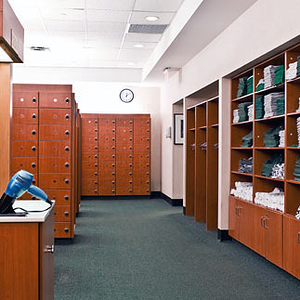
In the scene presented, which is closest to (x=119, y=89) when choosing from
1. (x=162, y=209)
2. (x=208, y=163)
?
(x=162, y=209)

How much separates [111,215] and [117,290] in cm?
432

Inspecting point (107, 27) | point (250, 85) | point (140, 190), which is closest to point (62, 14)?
point (107, 27)

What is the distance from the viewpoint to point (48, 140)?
221 inches

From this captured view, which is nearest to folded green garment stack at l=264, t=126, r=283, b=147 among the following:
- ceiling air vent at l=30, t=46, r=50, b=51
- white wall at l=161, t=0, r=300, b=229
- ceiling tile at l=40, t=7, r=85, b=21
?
white wall at l=161, t=0, r=300, b=229

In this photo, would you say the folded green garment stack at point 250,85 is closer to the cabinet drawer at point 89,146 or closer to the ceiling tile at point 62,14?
the ceiling tile at point 62,14

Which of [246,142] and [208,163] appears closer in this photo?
[246,142]

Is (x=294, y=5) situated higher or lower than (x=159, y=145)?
higher

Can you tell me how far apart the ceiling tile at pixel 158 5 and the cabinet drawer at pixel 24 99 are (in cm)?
190

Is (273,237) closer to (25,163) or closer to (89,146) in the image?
(25,163)

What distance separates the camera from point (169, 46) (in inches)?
271

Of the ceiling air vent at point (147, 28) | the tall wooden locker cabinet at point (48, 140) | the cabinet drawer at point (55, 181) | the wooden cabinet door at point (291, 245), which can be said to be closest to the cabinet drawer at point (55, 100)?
the tall wooden locker cabinet at point (48, 140)

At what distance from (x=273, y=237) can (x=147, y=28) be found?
4.16m

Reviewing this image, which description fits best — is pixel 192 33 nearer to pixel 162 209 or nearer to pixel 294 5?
pixel 294 5

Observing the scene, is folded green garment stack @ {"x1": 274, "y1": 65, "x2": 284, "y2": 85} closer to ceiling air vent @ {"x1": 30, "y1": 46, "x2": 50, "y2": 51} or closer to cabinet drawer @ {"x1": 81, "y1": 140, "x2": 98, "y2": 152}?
ceiling air vent @ {"x1": 30, "y1": 46, "x2": 50, "y2": 51}
